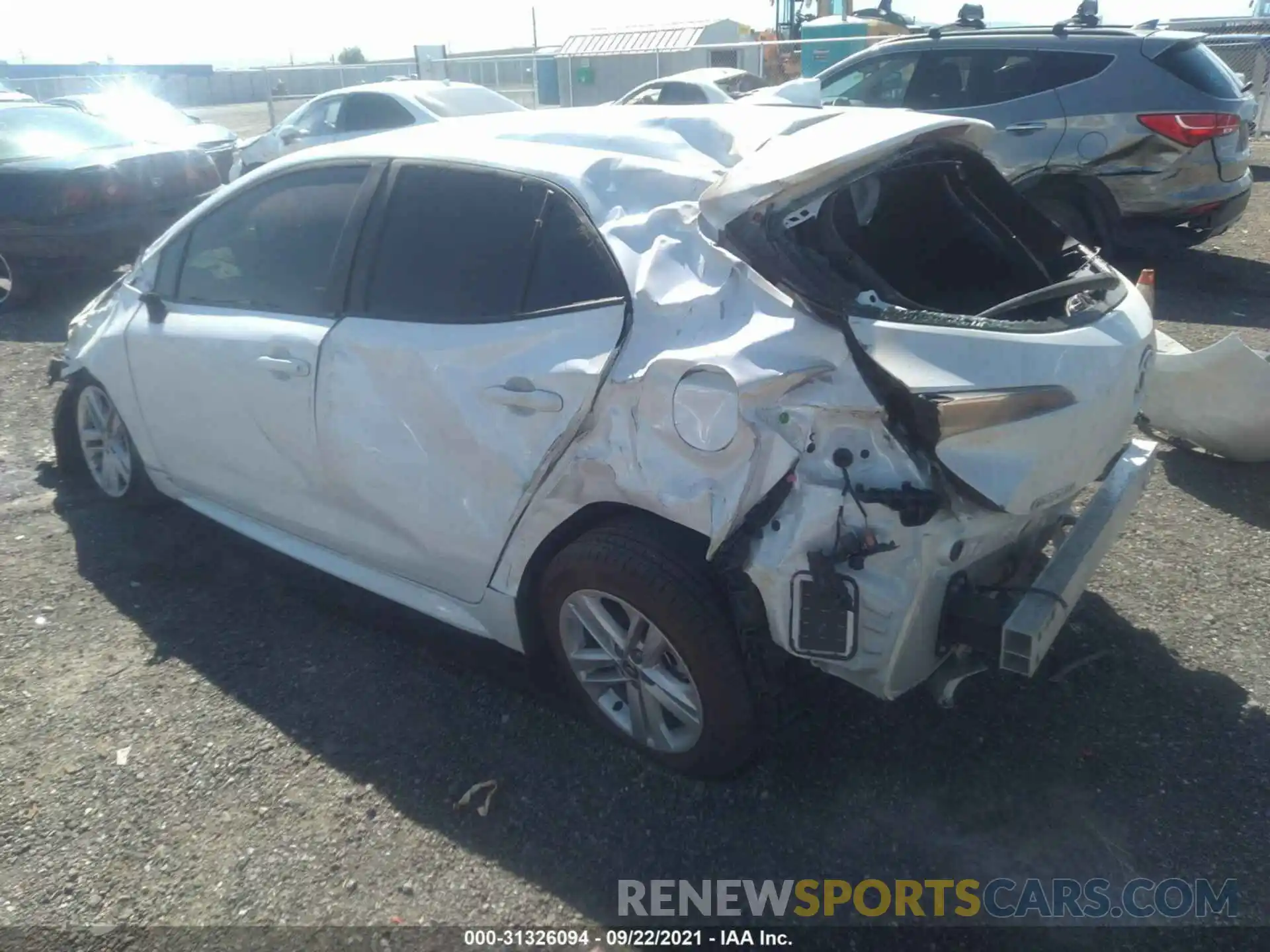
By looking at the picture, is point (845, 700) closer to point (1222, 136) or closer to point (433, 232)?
point (433, 232)

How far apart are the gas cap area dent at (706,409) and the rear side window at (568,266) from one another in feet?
1.35

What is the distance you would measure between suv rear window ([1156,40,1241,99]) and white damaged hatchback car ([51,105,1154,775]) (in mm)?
5649

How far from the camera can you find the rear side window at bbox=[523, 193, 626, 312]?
285 cm

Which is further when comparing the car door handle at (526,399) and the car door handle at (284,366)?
the car door handle at (284,366)

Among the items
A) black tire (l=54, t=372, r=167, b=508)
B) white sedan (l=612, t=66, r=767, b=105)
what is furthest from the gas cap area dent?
white sedan (l=612, t=66, r=767, b=105)

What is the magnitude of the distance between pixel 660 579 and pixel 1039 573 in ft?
3.44

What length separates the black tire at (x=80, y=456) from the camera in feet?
14.8

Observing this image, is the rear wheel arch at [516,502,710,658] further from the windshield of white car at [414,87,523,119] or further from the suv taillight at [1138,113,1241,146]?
the windshield of white car at [414,87,523,119]

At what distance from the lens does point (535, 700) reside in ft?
11.0

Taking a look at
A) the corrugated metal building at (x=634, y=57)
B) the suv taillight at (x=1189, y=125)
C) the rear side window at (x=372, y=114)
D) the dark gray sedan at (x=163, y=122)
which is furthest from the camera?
the corrugated metal building at (x=634, y=57)

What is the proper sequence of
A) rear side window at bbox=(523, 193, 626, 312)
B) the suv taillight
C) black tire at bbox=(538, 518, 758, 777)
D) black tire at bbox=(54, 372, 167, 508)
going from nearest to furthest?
black tire at bbox=(538, 518, 758, 777) < rear side window at bbox=(523, 193, 626, 312) < black tire at bbox=(54, 372, 167, 508) < the suv taillight

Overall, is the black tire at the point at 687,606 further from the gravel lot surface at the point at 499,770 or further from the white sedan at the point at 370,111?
the white sedan at the point at 370,111

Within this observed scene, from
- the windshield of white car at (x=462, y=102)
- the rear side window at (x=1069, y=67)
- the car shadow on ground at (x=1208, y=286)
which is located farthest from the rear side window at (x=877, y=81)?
the windshield of white car at (x=462, y=102)

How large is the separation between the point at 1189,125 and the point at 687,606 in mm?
7204
